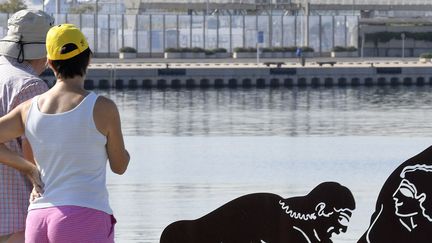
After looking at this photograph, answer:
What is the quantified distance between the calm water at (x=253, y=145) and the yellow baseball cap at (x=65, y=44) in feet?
15.4

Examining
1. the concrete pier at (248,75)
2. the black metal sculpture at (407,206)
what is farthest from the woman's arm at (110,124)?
the concrete pier at (248,75)

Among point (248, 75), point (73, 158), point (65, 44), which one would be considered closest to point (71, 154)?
point (73, 158)


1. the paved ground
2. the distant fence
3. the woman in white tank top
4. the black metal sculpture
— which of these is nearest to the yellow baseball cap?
the woman in white tank top

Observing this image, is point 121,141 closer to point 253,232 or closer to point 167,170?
point 253,232

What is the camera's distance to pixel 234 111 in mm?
41594

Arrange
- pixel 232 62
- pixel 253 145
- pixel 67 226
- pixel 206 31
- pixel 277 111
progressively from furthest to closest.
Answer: pixel 206 31 < pixel 232 62 < pixel 277 111 < pixel 253 145 < pixel 67 226

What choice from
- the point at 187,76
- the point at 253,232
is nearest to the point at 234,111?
the point at 187,76

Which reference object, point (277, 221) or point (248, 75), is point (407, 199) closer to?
point (277, 221)

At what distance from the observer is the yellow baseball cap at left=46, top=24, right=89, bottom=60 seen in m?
4.24

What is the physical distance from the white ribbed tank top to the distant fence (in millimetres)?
59113

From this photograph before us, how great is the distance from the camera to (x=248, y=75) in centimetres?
5356

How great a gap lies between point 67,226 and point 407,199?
84.4 inches

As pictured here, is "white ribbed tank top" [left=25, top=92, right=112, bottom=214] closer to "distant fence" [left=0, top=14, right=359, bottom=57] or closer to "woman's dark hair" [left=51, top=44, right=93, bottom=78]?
"woman's dark hair" [left=51, top=44, right=93, bottom=78]

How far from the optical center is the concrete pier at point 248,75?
171 ft
